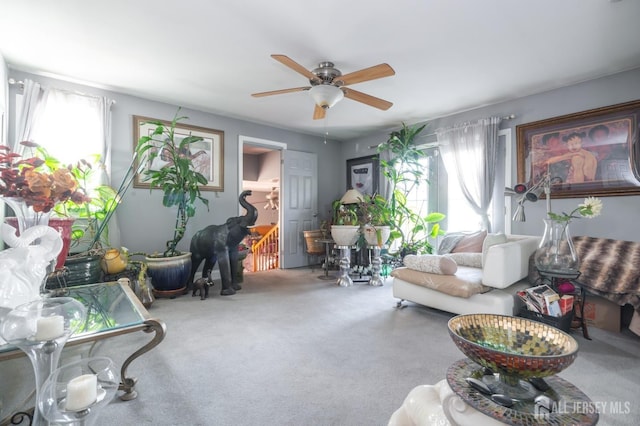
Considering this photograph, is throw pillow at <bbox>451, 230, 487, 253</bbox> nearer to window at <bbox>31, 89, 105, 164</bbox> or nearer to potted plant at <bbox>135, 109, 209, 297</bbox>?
potted plant at <bbox>135, 109, 209, 297</bbox>

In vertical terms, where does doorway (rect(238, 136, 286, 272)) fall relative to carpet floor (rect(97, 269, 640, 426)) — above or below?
above

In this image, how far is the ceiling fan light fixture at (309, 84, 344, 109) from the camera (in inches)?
104

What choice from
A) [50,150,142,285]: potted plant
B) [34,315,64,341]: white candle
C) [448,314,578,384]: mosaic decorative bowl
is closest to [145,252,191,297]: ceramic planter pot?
[50,150,142,285]: potted plant

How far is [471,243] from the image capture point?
3533 millimetres

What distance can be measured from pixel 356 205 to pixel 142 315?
138 inches

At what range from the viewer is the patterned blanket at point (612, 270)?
2.25 meters

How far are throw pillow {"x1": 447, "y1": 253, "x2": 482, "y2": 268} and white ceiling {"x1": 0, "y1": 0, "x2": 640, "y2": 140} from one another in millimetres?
1983

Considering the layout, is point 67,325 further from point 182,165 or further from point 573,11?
point 573,11

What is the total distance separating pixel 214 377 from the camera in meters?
1.73

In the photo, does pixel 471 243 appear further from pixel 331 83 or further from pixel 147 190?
pixel 147 190

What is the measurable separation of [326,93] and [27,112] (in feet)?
10.1

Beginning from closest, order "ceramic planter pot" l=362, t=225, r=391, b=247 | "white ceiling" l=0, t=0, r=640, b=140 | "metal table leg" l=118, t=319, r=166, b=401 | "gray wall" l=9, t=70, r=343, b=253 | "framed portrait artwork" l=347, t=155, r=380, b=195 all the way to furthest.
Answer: "metal table leg" l=118, t=319, r=166, b=401
"white ceiling" l=0, t=0, r=640, b=140
"gray wall" l=9, t=70, r=343, b=253
"ceramic planter pot" l=362, t=225, r=391, b=247
"framed portrait artwork" l=347, t=155, r=380, b=195

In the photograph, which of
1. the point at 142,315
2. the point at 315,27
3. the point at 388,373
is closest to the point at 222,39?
the point at 315,27

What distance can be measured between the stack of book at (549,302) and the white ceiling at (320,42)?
6.92 ft
